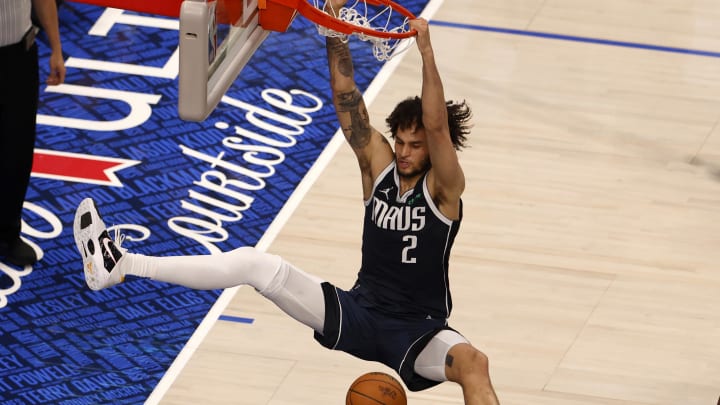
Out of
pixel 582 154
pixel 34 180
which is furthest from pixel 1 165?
pixel 582 154

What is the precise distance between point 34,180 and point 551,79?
441cm

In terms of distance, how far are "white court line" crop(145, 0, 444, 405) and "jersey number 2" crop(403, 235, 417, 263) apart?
2.01m

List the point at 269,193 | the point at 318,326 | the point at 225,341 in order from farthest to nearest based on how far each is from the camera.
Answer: the point at 269,193 → the point at 225,341 → the point at 318,326

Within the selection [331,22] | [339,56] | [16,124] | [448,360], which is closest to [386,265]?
[448,360]

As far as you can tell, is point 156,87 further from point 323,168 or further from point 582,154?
point 582,154

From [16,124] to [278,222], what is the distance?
6.77 feet

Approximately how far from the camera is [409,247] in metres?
8.08

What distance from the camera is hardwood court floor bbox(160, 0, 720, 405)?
31.2ft

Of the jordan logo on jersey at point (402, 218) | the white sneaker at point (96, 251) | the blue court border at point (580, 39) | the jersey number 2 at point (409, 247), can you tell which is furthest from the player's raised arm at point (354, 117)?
the blue court border at point (580, 39)

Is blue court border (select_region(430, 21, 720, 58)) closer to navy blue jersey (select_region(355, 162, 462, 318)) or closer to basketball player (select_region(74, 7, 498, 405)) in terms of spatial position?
basketball player (select_region(74, 7, 498, 405))

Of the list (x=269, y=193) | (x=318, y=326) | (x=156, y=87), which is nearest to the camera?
(x=318, y=326)

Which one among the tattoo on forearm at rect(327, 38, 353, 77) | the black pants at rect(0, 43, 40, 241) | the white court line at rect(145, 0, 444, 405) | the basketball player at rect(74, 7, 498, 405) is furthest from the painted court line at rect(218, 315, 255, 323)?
the tattoo on forearm at rect(327, 38, 353, 77)

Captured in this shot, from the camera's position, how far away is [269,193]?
37.4ft

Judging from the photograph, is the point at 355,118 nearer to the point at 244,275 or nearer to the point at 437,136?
the point at 437,136
